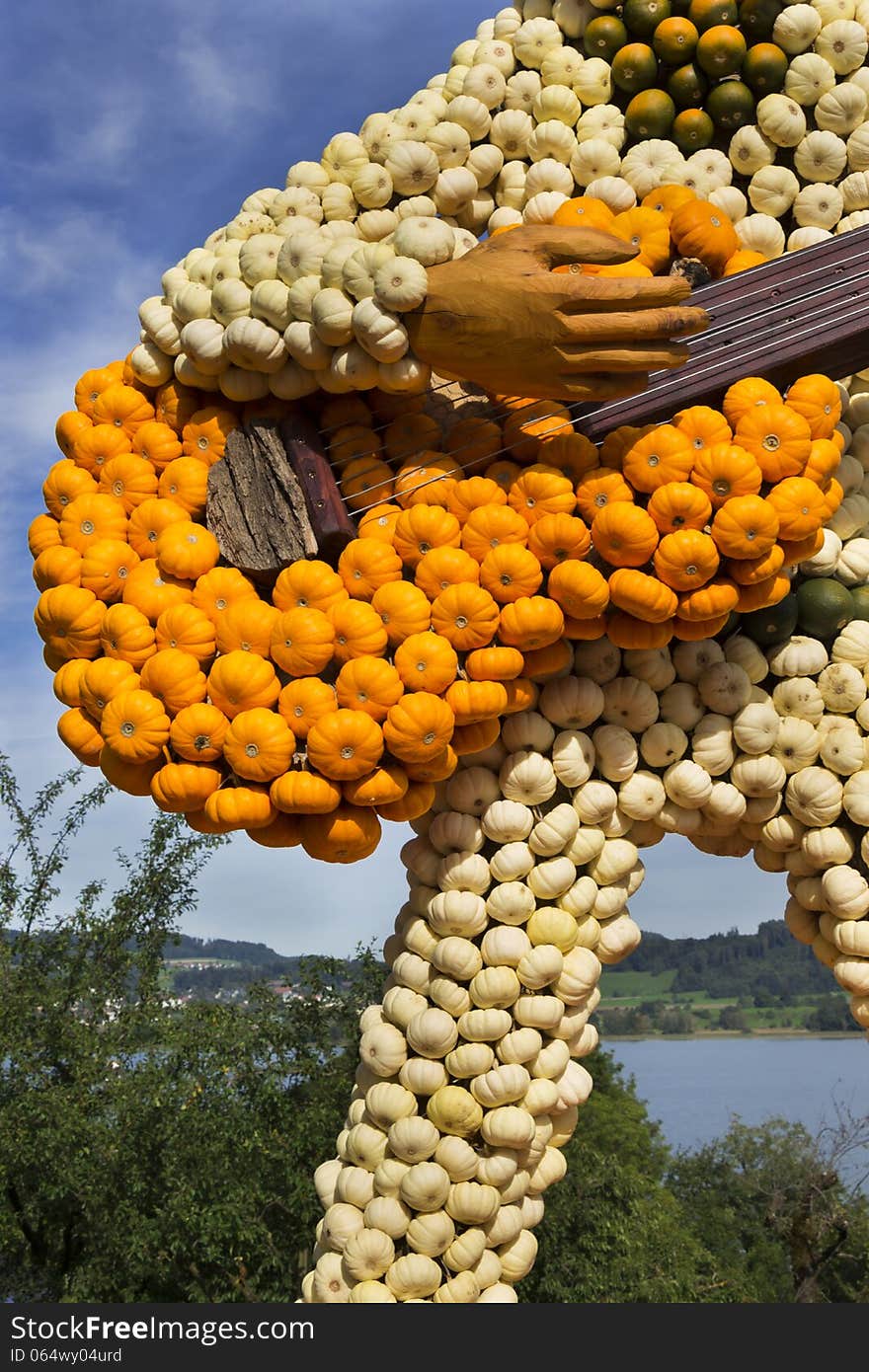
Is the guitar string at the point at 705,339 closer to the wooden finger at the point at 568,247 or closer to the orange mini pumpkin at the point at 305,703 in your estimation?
the wooden finger at the point at 568,247

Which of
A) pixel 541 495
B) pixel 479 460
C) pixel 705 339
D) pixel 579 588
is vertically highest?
pixel 705 339

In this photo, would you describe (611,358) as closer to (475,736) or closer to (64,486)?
(475,736)

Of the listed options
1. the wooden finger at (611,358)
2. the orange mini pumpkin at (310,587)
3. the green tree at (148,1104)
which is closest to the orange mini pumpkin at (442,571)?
the orange mini pumpkin at (310,587)

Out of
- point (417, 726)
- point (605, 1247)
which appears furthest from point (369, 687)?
point (605, 1247)

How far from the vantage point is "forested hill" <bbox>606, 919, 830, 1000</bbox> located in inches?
2616

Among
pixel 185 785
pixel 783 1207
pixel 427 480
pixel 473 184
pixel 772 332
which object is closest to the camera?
pixel 185 785

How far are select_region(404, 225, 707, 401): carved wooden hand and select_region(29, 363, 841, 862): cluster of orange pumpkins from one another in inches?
12.5

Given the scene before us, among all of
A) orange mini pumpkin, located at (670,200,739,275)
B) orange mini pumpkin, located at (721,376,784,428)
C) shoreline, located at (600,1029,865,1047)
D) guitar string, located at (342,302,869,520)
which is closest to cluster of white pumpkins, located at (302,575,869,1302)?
guitar string, located at (342,302,869,520)

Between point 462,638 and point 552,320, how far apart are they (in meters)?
1.33

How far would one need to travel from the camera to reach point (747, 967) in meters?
68.2

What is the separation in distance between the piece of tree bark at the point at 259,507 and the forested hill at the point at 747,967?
6163cm

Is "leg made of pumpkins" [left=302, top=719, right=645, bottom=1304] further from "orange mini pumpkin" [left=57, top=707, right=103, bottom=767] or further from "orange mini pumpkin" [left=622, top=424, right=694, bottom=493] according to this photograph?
"orange mini pumpkin" [left=57, top=707, right=103, bottom=767]

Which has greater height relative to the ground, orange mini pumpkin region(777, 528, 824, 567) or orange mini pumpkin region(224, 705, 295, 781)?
orange mini pumpkin region(777, 528, 824, 567)

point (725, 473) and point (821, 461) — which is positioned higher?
point (821, 461)
